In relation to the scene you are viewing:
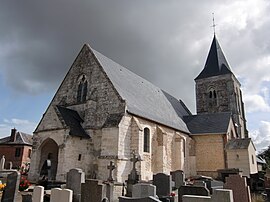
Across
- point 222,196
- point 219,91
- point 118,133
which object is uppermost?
point 219,91

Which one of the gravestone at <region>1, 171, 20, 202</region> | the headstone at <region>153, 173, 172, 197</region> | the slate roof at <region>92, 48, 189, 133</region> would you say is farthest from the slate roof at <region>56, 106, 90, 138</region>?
the gravestone at <region>1, 171, 20, 202</region>

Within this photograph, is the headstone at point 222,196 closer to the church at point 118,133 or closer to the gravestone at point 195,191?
the gravestone at point 195,191

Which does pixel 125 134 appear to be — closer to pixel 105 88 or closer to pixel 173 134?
pixel 105 88

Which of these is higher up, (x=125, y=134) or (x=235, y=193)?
(x=125, y=134)

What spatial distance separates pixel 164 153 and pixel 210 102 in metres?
16.8

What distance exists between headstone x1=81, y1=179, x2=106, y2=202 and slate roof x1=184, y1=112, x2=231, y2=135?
707 inches

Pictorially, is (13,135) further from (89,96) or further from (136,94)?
(136,94)

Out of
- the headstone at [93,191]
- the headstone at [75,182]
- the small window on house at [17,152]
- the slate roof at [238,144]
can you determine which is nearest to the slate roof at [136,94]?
the slate roof at [238,144]

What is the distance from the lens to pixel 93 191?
7.38 meters

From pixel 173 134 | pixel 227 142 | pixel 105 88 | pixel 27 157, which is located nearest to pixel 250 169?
pixel 227 142

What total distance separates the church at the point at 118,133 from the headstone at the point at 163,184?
551 cm

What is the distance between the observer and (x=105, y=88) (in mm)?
17078

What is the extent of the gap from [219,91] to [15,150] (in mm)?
30592

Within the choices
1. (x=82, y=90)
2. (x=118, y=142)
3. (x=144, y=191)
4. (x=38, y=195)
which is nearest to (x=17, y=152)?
(x=82, y=90)
